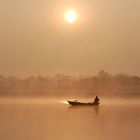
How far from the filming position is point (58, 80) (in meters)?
5.41

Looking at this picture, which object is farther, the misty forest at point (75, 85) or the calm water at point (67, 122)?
the misty forest at point (75, 85)

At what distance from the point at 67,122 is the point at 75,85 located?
42cm

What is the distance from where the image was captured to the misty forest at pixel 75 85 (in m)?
5.39

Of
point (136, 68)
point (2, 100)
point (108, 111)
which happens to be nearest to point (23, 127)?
point (2, 100)

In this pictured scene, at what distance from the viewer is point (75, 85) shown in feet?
17.8

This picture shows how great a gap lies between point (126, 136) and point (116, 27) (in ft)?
3.71

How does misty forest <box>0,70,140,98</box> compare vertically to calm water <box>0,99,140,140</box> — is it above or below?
above

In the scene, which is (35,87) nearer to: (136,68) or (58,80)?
(58,80)

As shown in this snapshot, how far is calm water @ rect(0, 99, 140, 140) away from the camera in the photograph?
4.99 meters

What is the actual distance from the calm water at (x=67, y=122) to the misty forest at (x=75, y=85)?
131 mm

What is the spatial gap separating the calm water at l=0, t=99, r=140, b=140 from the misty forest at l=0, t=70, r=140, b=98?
131mm

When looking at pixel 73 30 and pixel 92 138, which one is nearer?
pixel 92 138

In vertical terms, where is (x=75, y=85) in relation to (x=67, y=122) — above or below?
above

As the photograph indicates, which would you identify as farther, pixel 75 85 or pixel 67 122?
pixel 75 85
